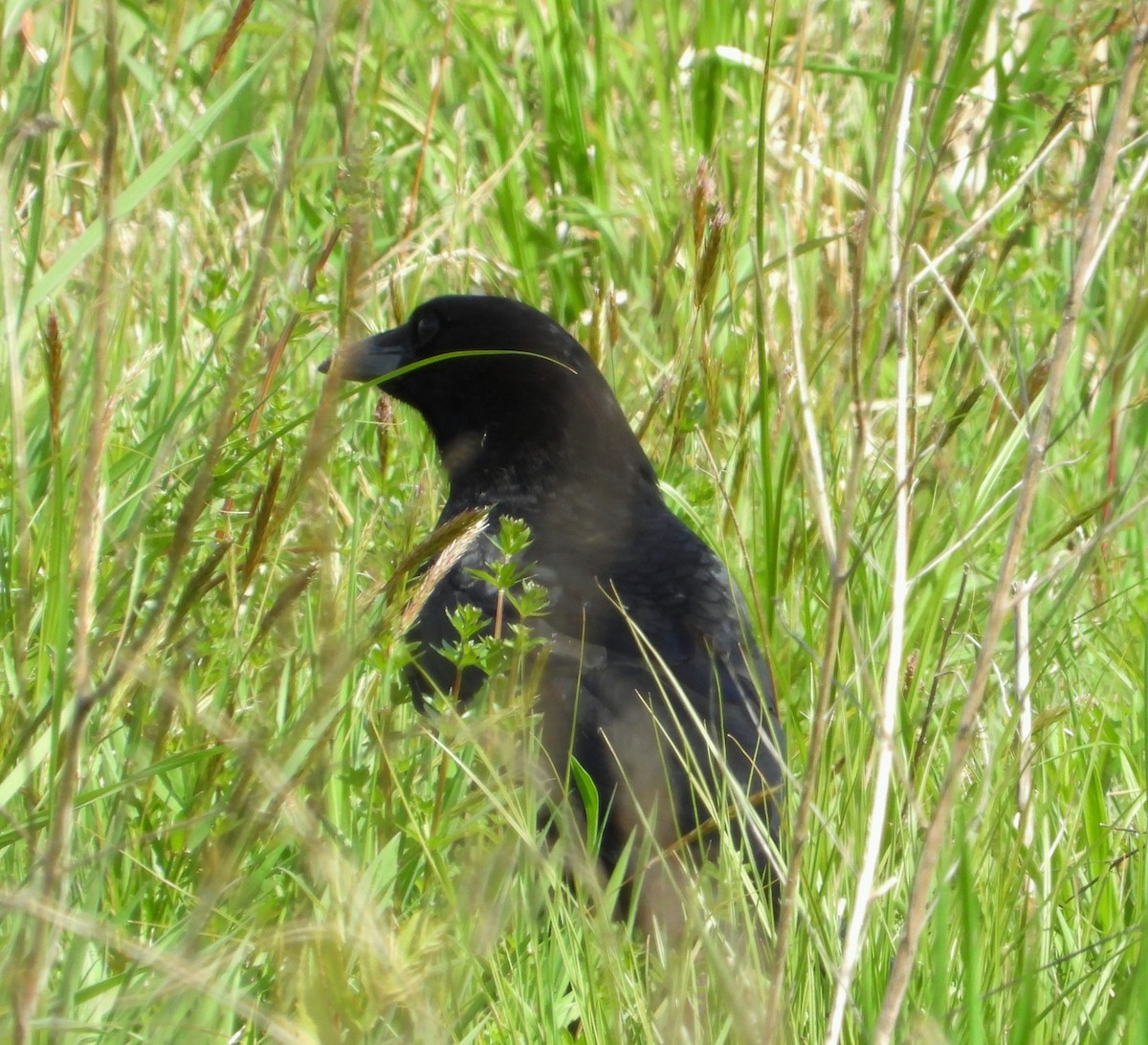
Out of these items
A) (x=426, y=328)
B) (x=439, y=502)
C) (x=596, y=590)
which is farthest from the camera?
(x=439, y=502)

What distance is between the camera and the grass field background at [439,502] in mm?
A: 1211

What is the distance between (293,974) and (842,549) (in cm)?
53

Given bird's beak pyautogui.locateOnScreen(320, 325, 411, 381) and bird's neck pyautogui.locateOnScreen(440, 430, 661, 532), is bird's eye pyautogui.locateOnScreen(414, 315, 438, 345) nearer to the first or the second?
bird's beak pyautogui.locateOnScreen(320, 325, 411, 381)

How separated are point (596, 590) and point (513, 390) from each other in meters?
0.73

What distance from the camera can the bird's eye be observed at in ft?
11.5

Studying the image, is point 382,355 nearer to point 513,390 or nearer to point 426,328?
point 426,328

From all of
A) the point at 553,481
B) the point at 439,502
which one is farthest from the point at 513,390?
the point at 439,502

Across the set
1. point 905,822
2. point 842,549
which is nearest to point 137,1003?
point 842,549

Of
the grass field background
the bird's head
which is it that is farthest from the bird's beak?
the grass field background

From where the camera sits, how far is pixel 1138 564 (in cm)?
340

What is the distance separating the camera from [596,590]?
2898mm

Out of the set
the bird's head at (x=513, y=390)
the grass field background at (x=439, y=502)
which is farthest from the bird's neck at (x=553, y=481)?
the grass field background at (x=439, y=502)

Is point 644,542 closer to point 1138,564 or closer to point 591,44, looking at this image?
point 1138,564

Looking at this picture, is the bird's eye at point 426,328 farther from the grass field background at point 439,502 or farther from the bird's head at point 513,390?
the grass field background at point 439,502
